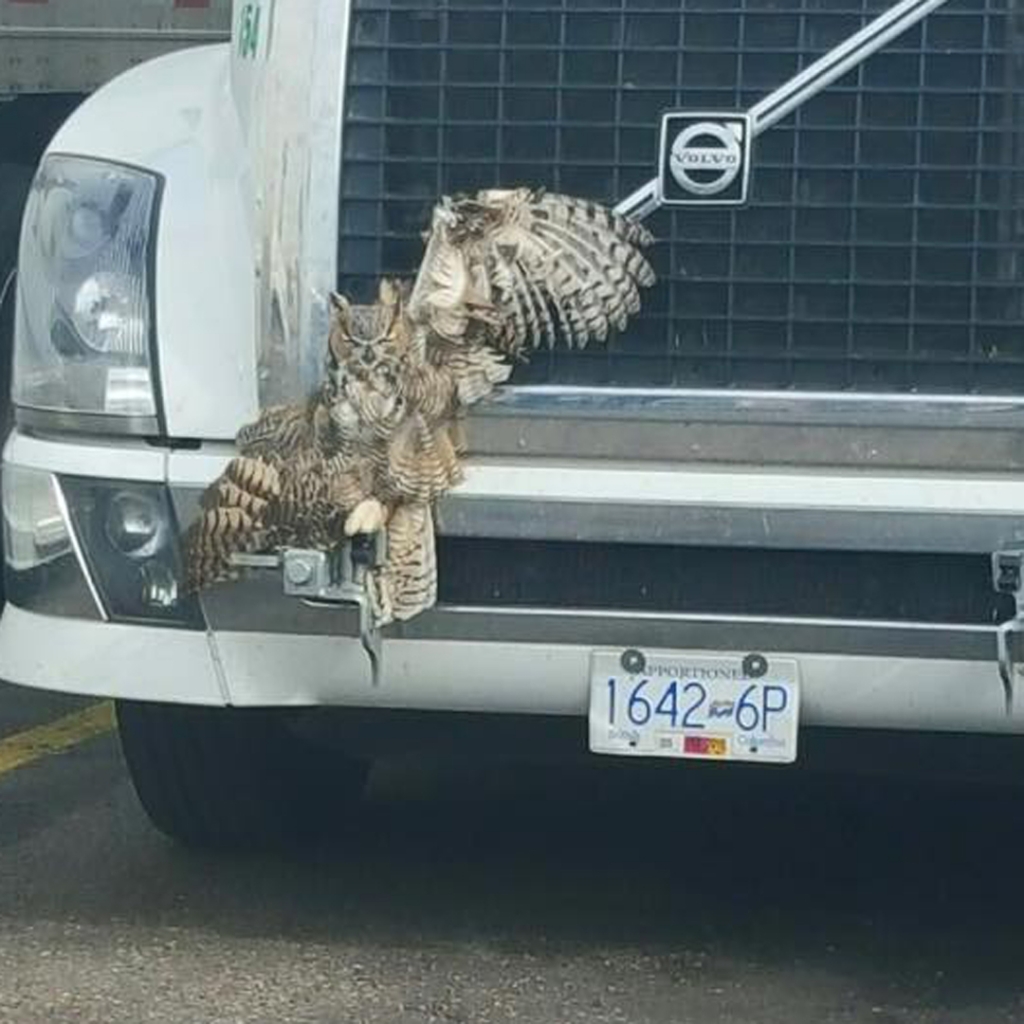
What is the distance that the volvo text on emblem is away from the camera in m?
4.61

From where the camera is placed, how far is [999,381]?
15.1 feet

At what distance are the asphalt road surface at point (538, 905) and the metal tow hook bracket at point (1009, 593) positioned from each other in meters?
0.80

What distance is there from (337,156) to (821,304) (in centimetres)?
87

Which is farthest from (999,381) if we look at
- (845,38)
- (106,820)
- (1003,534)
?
(106,820)

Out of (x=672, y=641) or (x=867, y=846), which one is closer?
(x=672, y=641)

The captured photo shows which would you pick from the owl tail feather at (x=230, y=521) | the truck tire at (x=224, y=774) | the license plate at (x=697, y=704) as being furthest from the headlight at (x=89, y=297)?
the license plate at (x=697, y=704)

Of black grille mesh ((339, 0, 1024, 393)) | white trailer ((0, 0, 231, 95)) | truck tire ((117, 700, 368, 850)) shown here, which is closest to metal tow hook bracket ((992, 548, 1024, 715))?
black grille mesh ((339, 0, 1024, 393))

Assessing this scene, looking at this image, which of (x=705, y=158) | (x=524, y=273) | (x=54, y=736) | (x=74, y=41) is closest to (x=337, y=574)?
(x=524, y=273)

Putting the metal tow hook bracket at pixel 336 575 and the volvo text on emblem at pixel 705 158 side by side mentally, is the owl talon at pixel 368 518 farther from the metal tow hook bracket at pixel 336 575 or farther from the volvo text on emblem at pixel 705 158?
the volvo text on emblem at pixel 705 158

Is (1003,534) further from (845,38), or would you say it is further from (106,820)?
(106,820)

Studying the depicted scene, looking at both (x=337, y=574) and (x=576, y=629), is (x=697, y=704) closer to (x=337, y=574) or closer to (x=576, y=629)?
(x=576, y=629)

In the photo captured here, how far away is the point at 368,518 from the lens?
15.1ft

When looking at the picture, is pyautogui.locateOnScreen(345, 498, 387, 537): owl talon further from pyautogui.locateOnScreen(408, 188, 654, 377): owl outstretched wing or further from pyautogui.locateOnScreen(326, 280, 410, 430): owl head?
pyautogui.locateOnScreen(408, 188, 654, 377): owl outstretched wing

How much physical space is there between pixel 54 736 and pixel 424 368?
277 cm
